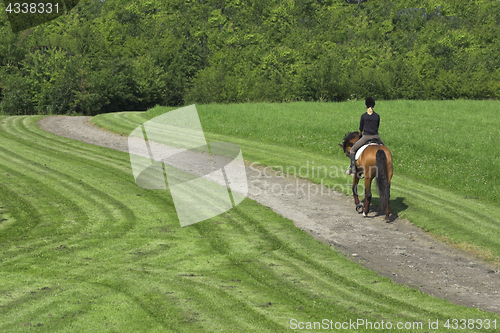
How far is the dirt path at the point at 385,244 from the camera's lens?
9.39 metres

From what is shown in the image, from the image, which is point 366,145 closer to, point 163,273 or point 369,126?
point 369,126

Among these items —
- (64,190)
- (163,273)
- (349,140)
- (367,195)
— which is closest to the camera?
(163,273)

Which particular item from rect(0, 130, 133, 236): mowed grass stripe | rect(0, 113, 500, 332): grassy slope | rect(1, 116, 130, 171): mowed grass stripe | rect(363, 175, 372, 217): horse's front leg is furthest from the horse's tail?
rect(1, 116, 130, 171): mowed grass stripe

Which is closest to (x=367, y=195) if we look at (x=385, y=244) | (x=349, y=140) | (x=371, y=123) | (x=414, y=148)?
(x=349, y=140)

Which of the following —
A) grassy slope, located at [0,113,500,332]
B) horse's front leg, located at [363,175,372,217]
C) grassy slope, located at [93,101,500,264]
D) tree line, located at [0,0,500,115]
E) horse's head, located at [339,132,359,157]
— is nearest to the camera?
grassy slope, located at [0,113,500,332]

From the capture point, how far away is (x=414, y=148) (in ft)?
76.4

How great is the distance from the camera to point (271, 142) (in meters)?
26.5

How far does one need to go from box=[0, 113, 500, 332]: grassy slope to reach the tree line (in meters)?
37.3

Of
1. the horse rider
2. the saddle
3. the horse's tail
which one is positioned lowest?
the horse's tail

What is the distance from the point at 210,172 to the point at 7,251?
9662 millimetres

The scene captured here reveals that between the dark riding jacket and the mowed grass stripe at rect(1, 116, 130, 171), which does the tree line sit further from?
the dark riding jacket

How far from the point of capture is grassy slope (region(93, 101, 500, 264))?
45.8 feet

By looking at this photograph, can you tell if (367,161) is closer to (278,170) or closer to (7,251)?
(278,170)

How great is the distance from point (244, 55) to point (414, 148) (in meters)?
86.0
